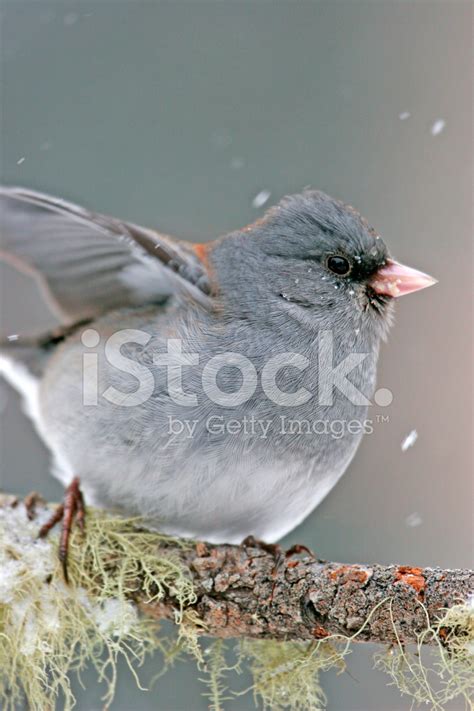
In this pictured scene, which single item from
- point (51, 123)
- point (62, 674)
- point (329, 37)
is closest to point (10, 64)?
point (51, 123)

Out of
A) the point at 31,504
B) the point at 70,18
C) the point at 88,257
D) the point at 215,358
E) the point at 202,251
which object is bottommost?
the point at 31,504

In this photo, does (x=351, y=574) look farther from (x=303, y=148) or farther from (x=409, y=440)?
(x=303, y=148)

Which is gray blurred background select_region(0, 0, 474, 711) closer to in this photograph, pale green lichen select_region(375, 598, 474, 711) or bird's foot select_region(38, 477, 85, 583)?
bird's foot select_region(38, 477, 85, 583)

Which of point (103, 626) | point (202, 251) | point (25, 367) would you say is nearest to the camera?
point (103, 626)

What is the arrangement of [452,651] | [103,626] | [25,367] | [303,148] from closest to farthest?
[452,651]
[103,626]
[25,367]
[303,148]

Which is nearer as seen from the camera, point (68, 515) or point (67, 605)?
point (67, 605)

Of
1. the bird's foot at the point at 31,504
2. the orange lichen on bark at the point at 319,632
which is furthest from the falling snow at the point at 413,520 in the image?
the bird's foot at the point at 31,504

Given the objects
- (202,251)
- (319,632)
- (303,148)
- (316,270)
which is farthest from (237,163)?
(319,632)
